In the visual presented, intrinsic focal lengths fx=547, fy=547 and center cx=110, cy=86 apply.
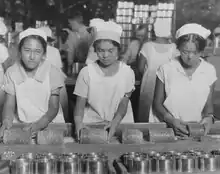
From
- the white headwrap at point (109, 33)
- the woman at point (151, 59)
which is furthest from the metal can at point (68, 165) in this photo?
the woman at point (151, 59)

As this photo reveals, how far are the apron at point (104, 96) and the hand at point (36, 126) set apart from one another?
0.50m

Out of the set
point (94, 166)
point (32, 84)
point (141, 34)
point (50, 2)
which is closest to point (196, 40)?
point (32, 84)

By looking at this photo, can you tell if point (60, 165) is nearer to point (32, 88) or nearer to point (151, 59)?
point (32, 88)

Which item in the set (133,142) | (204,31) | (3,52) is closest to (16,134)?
(133,142)

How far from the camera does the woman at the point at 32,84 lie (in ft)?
10.5

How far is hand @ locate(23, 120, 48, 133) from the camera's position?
2949 millimetres

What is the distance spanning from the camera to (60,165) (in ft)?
7.77

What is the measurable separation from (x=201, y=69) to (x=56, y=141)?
1.26m

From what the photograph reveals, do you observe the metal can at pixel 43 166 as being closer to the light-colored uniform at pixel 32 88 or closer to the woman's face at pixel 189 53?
the light-colored uniform at pixel 32 88

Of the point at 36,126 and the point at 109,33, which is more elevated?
the point at 109,33

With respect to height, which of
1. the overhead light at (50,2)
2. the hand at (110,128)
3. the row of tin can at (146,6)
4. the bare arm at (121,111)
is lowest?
the hand at (110,128)

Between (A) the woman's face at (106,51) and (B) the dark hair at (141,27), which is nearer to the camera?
(A) the woman's face at (106,51)

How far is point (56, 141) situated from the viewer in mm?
2684

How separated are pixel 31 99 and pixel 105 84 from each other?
493mm
